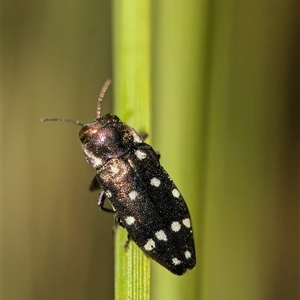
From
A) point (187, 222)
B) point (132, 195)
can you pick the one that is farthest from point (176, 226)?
point (132, 195)

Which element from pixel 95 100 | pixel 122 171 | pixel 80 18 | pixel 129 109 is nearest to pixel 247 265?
pixel 122 171

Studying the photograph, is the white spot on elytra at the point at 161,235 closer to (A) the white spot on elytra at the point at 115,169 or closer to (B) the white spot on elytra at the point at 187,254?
(B) the white spot on elytra at the point at 187,254

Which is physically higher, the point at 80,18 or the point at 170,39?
the point at 80,18

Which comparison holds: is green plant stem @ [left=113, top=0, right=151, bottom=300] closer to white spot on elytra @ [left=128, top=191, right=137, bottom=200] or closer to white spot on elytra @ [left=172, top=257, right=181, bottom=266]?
white spot on elytra @ [left=172, top=257, right=181, bottom=266]

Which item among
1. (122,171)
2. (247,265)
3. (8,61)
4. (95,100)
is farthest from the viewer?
(95,100)

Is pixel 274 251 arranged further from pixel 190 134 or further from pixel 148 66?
pixel 148 66

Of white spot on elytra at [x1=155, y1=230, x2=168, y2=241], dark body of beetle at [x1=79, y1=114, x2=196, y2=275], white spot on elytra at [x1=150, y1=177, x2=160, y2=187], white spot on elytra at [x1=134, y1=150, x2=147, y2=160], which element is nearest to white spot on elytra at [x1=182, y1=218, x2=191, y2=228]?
dark body of beetle at [x1=79, y1=114, x2=196, y2=275]

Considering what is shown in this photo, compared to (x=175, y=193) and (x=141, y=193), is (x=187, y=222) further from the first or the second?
(x=141, y=193)
